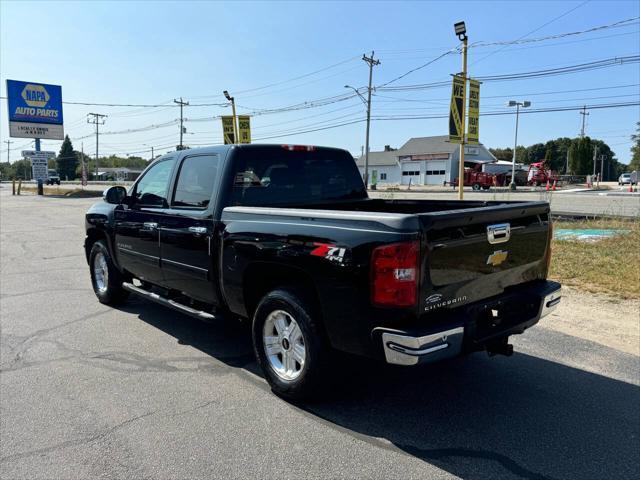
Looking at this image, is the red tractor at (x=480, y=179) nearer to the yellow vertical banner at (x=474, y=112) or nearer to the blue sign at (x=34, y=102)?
the yellow vertical banner at (x=474, y=112)

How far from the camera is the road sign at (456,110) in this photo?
42.1 feet

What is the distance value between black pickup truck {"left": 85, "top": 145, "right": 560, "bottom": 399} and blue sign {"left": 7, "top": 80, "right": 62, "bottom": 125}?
140 ft

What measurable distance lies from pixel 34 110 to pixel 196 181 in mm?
44434

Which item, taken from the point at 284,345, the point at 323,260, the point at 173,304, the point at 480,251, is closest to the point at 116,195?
the point at 173,304

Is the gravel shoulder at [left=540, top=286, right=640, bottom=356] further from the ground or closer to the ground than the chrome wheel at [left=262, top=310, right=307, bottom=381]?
closer to the ground

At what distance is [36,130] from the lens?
41625 millimetres

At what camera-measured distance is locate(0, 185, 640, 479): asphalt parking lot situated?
293 cm

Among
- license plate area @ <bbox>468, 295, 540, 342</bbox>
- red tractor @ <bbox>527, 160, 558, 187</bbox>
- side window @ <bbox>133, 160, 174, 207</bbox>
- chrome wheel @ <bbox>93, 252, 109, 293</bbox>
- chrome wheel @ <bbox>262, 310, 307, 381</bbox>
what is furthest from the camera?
red tractor @ <bbox>527, 160, 558, 187</bbox>

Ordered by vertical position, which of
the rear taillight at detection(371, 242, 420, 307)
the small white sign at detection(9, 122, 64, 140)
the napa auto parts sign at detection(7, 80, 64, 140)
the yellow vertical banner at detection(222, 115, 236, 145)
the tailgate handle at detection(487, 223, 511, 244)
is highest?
the napa auto parts sign at detection(7, 80, 64, 140)

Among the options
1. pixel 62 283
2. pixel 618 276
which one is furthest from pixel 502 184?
pixel 62 283

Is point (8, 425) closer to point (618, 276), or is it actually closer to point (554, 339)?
point (554, 339)

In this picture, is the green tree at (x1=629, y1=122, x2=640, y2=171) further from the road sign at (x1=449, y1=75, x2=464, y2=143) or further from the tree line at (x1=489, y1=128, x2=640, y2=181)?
the road sign at (x1=449, y1=75, x2=464, y2=143)

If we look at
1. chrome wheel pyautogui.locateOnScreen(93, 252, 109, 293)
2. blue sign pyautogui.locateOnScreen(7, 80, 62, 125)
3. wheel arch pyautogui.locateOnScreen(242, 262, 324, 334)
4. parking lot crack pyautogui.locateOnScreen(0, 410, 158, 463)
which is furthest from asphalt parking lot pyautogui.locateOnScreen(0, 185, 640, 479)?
blue sign pyautogui.locateOnScreen(7, 80, 62, 125)

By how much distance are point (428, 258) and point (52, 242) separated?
498 inches
